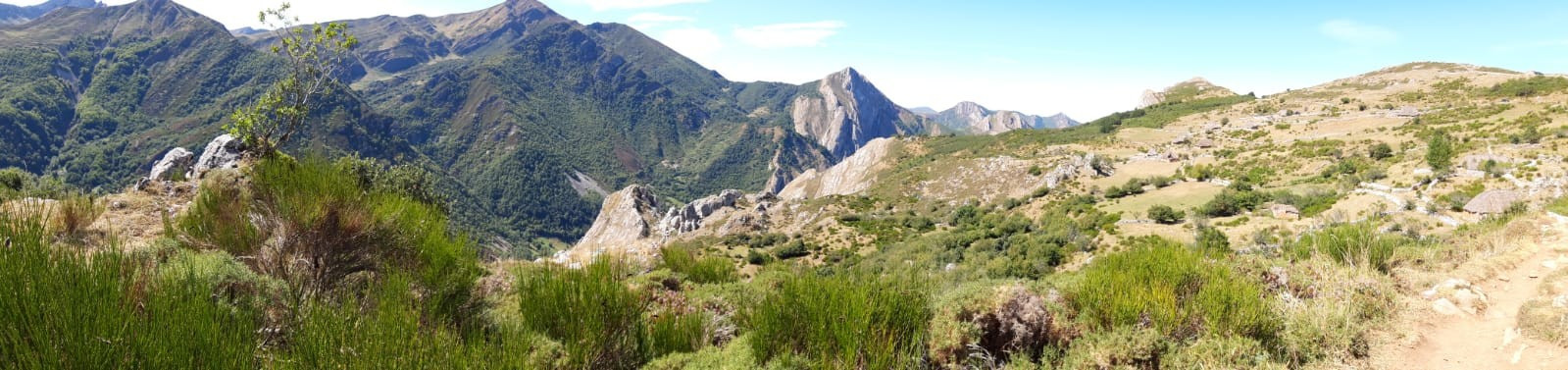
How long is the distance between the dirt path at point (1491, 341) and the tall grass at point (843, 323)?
18.6ft

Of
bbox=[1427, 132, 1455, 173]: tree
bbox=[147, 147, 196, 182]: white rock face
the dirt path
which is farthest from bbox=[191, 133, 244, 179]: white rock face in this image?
bbox=[1427, 132, 1455, 173]: tree

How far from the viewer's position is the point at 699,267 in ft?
38.8

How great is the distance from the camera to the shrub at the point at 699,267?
38.2ft

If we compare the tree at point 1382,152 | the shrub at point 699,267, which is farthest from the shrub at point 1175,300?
the tree at point 1382,152

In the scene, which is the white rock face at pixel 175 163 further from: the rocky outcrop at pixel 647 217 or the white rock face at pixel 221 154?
the rocky outcrop at pixel 647 217

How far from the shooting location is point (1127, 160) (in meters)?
55.3

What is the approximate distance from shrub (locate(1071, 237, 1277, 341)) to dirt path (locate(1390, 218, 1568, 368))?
161cm

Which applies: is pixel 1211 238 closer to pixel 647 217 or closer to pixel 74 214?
pixel 74 214

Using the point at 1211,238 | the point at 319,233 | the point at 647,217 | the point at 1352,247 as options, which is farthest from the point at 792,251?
the point at 647,217

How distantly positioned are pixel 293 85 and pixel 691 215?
177ft

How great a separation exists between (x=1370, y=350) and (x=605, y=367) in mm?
8765

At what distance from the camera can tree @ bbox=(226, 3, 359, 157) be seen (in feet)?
42.6

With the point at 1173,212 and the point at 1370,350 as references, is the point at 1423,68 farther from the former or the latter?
the point at 1370,350

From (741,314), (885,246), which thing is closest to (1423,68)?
(885,246)
